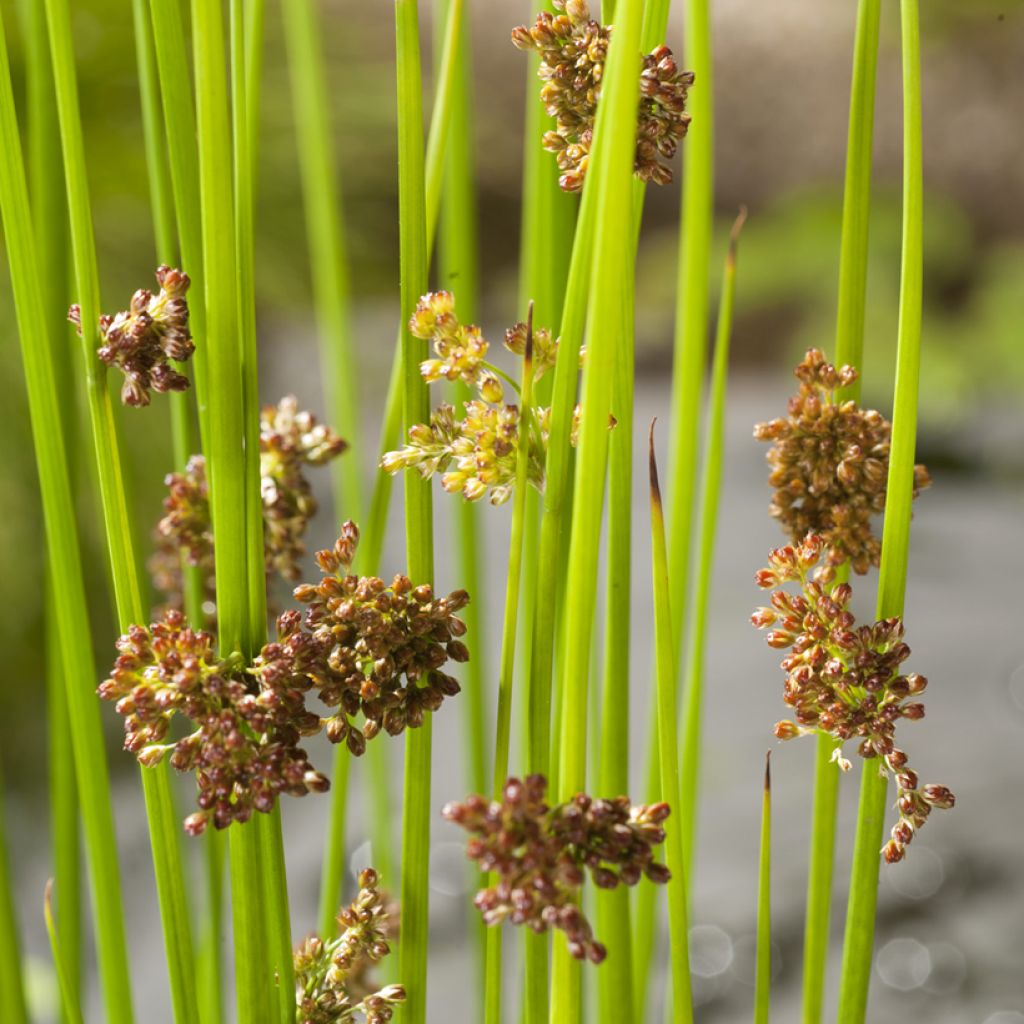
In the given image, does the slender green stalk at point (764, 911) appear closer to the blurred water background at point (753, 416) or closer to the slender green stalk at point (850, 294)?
the slender green stalk at point (850, 294)

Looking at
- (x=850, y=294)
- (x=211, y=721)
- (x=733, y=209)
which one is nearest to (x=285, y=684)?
(x=211, y=721)

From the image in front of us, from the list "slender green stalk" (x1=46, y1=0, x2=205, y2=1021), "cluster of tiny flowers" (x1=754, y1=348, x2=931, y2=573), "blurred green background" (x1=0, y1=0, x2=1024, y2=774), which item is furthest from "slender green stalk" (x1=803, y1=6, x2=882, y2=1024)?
"blurred green background" (x1=0, y1=0, x2=1024, y2=774)

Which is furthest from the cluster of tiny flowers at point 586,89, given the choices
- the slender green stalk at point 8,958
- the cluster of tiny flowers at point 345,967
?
the slender green stalk at point 8,958

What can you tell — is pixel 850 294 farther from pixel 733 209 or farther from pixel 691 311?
pixel 733 209

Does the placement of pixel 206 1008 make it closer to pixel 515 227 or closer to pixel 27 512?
pixel 27 512

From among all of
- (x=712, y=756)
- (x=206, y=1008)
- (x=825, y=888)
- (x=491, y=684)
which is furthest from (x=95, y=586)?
(x=825, y=888)

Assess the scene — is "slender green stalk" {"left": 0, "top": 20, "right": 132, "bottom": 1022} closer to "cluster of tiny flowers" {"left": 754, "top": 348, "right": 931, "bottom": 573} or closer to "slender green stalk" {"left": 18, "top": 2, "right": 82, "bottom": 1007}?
"slender green stalk" {"left": 18, "top": 2, "right": 82, "bottom": 1007}
